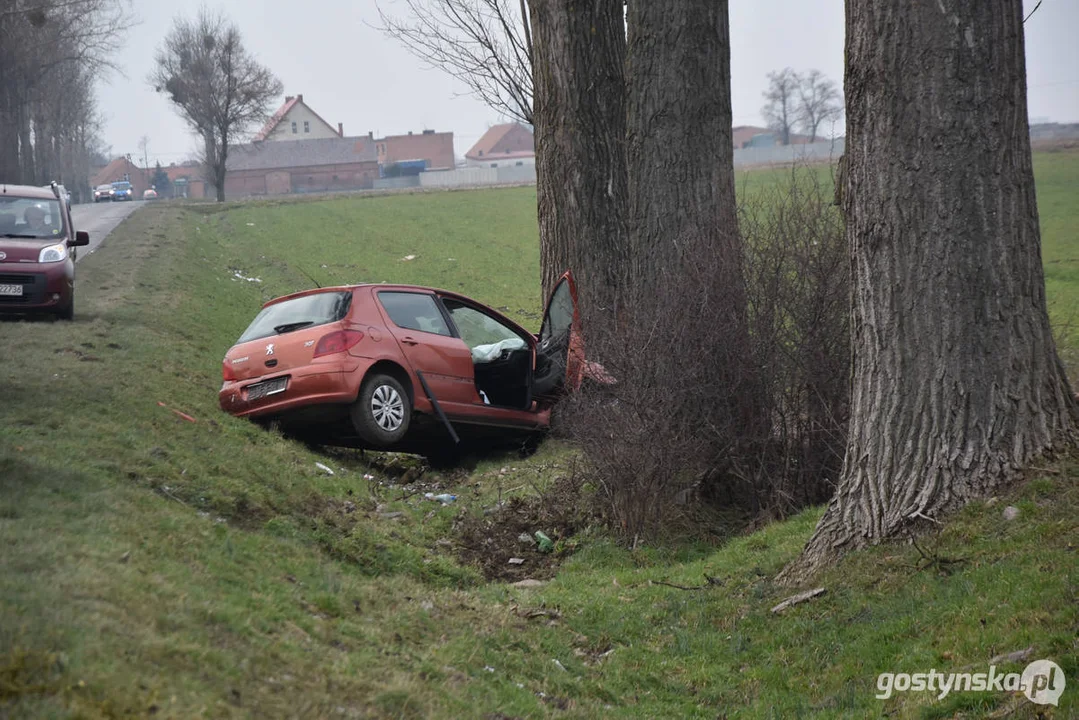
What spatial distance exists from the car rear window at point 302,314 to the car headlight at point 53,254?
5.95 meters

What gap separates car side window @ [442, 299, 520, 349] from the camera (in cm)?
1162

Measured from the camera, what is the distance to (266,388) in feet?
33.9

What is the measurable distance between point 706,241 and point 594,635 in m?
4.14

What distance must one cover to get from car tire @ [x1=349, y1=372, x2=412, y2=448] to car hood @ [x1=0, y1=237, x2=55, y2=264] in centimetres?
749

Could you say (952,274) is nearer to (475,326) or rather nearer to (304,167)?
(475,326)

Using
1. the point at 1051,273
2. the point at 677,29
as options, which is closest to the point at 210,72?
the point at 1051,273

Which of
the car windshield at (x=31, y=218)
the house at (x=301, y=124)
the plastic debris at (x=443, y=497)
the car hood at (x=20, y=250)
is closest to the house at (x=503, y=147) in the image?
the house at (x=301, y=124)

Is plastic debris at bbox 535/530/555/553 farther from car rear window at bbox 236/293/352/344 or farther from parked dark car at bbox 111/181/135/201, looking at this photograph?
parked dark car at bbox 111/181/135/201

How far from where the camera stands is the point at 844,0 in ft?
22.4

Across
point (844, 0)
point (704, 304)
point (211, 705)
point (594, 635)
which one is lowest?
point (594, 635)

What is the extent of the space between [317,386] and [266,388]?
63 cm

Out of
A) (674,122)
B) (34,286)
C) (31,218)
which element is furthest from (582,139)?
(31,218)

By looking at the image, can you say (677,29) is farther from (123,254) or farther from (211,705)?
(123,254)

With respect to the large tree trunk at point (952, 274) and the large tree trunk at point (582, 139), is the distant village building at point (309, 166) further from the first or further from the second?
the large tree trunk at point (952, 274)
